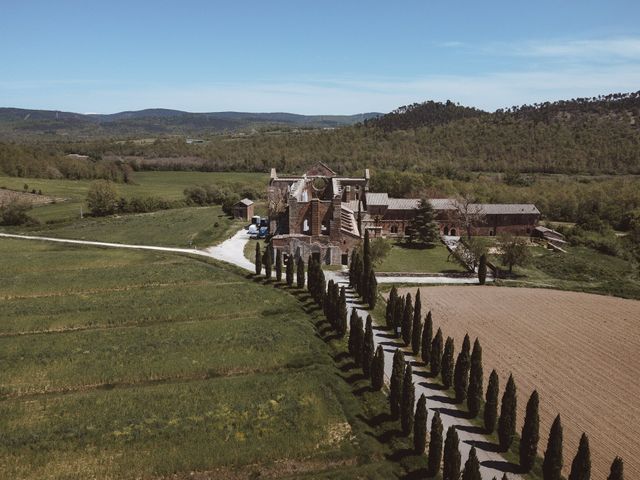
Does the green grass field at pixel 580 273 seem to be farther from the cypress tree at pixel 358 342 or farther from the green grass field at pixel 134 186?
the green grass field at pixel 134 186

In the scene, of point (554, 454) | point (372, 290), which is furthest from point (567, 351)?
point (372, 290)

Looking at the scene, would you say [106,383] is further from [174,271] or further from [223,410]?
[174,271]

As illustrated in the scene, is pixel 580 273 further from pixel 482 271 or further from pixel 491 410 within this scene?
pixel 491 410

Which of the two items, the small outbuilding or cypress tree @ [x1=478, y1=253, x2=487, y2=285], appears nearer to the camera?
cypress tree @ [x1=478, y1=253, x2=487, y2=285]

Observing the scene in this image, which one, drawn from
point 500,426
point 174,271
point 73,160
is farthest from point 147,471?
point 73,160

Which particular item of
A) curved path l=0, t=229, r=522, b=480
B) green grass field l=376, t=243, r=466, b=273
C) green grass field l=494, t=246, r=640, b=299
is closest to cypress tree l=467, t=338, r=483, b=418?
curved path l=0, t=229, r=522, b=480

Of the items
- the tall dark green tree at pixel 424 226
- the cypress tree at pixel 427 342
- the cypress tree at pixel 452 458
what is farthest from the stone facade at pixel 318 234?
the cypress tree at pixel 452 458

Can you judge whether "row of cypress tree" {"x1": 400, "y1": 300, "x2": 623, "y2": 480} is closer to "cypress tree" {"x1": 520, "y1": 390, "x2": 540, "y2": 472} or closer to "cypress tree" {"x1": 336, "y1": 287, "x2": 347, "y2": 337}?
"cypress tree" {"x1": 520, "y1": 390, "x2": 540, "y2": 472}
